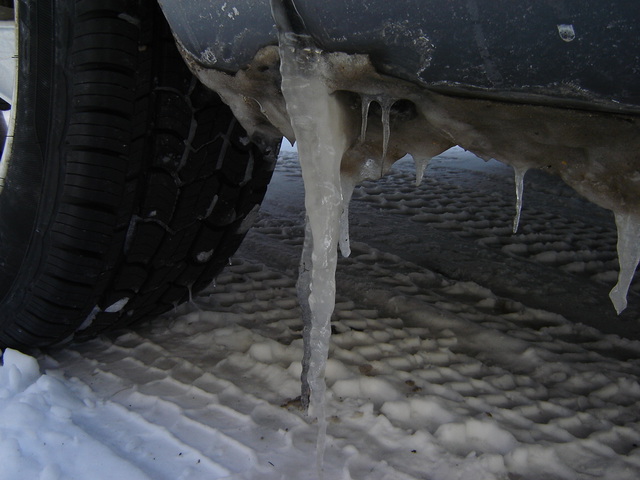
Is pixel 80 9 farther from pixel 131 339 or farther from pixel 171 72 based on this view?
pixel 131 339

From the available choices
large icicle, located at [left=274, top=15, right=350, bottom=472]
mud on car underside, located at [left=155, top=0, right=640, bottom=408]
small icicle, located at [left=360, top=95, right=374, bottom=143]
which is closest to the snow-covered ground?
large icicle, located at [left=274, top=15, right=350, bottom=472]

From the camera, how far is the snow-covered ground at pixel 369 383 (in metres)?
0.99

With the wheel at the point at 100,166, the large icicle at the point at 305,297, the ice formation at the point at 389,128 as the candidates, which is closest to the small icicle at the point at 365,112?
the ice formation at the point at 389,128

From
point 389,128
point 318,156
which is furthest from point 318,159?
point 389,128

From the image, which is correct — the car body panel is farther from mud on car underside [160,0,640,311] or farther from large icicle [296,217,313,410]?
large icicle [296,217,313,410]

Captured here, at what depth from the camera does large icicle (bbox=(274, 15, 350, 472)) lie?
2.35 feet

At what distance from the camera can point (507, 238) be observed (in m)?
2.33

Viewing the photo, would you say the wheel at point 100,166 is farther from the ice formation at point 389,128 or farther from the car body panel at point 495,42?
the car body panel at point 495,42

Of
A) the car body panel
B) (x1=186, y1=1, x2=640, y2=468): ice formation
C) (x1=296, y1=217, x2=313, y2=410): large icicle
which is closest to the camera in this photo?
the car body panel

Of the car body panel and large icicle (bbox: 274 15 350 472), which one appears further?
large icicle (bbox: 274 15 350 472)

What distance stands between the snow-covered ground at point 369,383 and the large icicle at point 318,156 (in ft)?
0.60

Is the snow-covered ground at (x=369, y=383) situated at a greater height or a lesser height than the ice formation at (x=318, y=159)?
lesser

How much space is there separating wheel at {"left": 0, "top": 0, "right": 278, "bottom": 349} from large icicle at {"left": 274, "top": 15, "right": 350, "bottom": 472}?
1.41 feet

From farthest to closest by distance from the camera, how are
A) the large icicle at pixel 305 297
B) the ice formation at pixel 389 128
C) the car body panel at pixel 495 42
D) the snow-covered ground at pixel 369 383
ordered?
the large icicle at pixel 305 297 < the snow-covered ground at pixel 369 383 < the ice formation at pixel 389 128 < the car body panel at pixel 495 42
